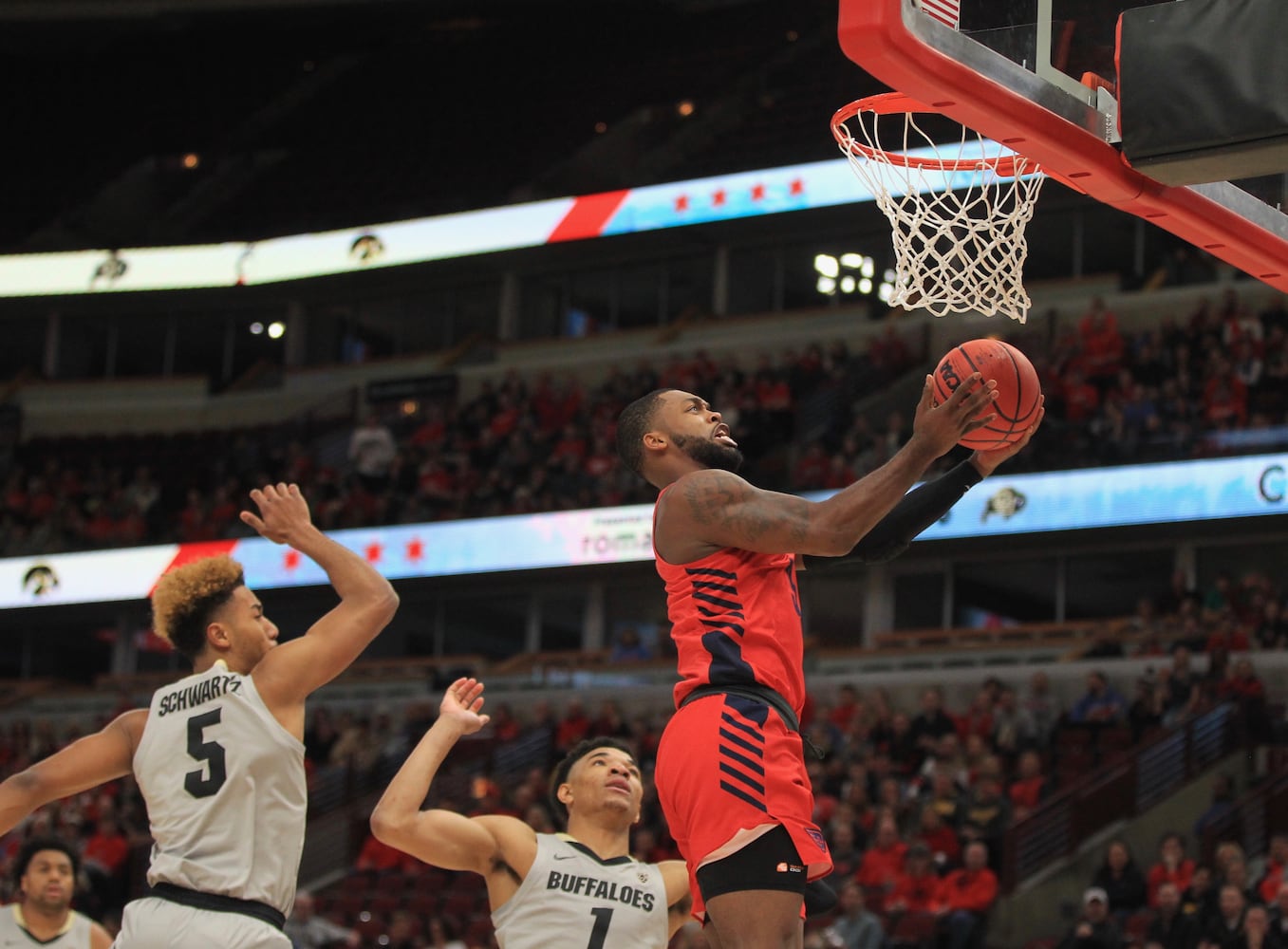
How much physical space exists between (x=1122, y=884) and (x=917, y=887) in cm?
153

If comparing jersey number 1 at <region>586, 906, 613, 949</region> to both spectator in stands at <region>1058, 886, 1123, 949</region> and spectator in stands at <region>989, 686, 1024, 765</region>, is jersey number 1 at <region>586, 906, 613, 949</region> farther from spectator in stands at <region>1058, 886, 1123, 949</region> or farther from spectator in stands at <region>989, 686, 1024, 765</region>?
spectator in stands at <region>989, 686, 1024, 765</region>

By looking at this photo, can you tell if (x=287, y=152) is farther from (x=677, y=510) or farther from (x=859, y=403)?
(x=677, y=510)

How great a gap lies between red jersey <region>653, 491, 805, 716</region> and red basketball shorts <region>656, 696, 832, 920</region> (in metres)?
0.08

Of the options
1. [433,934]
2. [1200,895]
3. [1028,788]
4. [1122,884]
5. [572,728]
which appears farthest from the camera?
[572,728]

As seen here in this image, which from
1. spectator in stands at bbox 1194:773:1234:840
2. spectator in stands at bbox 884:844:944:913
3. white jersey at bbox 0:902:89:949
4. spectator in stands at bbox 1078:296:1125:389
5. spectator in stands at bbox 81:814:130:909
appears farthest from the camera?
spectator in stands at bbox 1078:296:1125:389

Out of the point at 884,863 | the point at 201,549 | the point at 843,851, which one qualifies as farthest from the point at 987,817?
the point at 201,549

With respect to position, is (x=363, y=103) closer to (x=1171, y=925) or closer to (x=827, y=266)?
(x=827, y=266)

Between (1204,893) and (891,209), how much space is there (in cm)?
740

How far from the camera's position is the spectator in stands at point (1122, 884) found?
41.5 ft

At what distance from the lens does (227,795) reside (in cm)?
433

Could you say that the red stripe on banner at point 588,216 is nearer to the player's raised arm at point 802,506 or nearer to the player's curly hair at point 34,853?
the player's curly hair at point 34,853

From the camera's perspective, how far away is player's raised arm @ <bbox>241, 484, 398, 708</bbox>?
14.4 ft

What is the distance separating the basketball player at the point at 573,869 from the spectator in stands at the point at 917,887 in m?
7.74

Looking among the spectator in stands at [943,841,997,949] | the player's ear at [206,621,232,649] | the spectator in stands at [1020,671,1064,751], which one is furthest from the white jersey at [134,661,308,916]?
the spectator in stands at [1020,671,1064,751]
